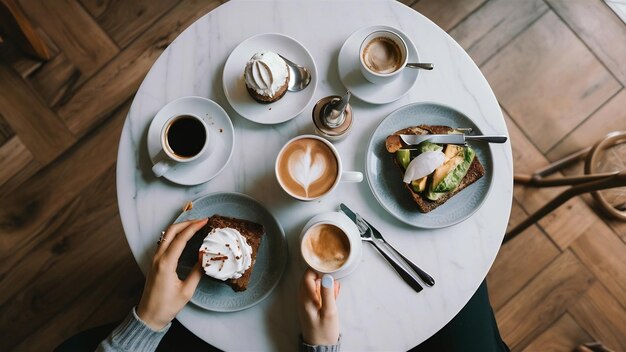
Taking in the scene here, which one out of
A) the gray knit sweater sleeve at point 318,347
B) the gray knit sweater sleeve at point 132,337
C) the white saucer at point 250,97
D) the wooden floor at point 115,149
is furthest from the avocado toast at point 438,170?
the wooden floor at point 115,149

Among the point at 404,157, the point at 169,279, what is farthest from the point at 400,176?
the point at 169,279

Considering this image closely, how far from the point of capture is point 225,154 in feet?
3.30

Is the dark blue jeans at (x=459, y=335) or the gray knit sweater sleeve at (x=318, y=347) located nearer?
the gray knit sweater sleeve at (x=318, y=347)

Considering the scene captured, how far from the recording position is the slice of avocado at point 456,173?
0.98 meters

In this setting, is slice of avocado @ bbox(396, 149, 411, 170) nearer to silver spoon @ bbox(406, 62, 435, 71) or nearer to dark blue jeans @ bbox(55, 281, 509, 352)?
silver spoon @ bbox(406, 62, 435, 71)

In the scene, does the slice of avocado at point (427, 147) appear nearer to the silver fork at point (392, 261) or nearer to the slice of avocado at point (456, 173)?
the slice of avocado at point (456, 173)

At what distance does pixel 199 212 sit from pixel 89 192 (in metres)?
0.82

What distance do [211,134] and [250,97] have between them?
4.6 inches

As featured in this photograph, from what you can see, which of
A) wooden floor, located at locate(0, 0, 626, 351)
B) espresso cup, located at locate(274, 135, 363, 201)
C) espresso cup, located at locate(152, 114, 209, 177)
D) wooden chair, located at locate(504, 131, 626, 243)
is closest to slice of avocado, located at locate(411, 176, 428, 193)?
espresso cup, located at locate(274, 135, 363, 201)

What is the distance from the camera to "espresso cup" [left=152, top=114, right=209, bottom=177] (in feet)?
3.16

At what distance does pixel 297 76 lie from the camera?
1026 millimetres

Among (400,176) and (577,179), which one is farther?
(577,179)

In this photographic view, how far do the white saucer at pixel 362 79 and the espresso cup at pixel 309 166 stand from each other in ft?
0.50

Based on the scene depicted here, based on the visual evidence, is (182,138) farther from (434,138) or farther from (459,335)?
(459,335)
